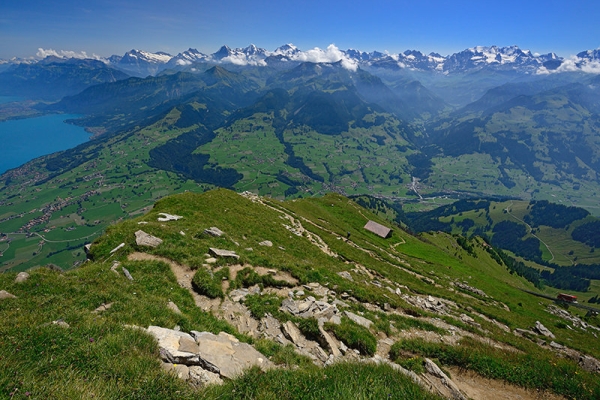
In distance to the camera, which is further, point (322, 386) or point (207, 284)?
point (207, 284)

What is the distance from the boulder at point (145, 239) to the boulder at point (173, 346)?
12.9 meters

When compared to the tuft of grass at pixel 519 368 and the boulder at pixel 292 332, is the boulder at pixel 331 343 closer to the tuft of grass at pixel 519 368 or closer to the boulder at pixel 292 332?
the boulder at pixel 292 332

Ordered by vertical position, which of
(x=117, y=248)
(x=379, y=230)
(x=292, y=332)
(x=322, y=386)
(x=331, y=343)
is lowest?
(x=379, y=230)

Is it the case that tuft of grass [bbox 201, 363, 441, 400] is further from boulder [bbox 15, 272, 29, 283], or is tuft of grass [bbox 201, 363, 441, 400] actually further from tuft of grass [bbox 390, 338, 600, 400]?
boulder [bbox 15, 272, 29, 283]

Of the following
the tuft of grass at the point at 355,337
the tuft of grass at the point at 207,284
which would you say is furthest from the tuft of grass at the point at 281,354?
the tuft of grass at the point at 207,284

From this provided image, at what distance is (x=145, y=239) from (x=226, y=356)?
16018 millimetres

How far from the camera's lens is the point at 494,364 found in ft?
43.4

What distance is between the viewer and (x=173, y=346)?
9.77m

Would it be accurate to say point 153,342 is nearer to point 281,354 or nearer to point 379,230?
point 281,354

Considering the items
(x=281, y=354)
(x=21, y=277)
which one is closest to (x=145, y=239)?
(x=21, y=277)

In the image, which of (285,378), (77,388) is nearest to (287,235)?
(285,378)

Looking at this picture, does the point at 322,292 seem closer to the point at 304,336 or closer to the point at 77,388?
the point at 304,336

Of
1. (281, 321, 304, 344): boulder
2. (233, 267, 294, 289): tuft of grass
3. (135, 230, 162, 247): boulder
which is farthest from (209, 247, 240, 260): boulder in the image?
(281, 321, 304, 344): boulder

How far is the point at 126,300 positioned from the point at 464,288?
4930 centimetres
